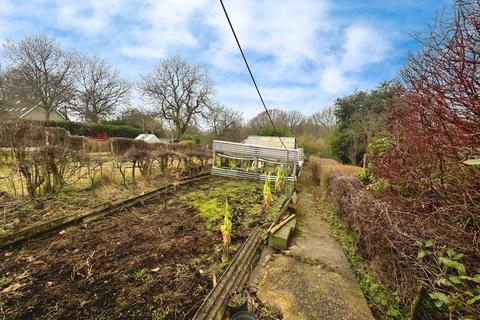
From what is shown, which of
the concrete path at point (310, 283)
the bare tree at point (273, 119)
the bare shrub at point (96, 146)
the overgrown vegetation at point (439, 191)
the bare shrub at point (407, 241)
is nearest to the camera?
the overgrown vegetation at point (439, 191)

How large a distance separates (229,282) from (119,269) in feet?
5.12

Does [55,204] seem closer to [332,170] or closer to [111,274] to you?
[111,274]

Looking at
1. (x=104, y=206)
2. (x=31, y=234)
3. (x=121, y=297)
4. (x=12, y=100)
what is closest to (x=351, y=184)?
(x=121, y=297)

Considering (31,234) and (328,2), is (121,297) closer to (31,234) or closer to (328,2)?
(31,234)

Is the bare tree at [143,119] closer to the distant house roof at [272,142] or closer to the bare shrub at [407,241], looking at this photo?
the distant house roof at [272,142]

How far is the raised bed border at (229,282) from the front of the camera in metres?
2.07

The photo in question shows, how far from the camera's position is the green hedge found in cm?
1998

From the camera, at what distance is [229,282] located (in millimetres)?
2545

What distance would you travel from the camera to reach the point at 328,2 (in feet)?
14.2

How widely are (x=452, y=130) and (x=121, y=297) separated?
3.89 metres

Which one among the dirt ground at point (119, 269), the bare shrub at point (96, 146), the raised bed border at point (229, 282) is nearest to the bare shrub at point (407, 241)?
the raised bed border at point (229, 282)

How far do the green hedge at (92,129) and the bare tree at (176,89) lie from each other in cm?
498

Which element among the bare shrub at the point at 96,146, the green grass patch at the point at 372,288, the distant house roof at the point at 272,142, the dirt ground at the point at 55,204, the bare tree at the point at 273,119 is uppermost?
the bare tree at the point at 273,119

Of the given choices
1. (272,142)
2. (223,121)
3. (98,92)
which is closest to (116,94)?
(98,92)
